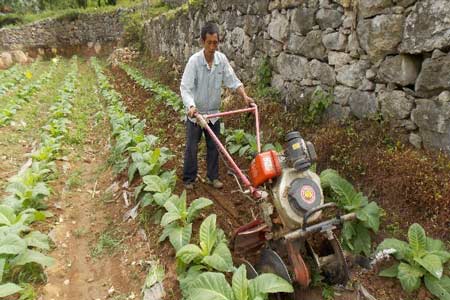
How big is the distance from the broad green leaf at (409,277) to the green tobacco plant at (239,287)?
3.58 ft

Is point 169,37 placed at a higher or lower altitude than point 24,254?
higher

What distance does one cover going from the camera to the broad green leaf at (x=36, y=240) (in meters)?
3.63

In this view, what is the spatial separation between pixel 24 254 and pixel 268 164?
2.39 meters

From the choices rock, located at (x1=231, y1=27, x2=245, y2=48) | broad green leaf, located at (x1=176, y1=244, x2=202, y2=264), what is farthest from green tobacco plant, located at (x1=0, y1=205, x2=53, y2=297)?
rock, located at (x1=231, y1=27, x2=245, y2=48)

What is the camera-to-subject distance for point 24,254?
3408 millimetres

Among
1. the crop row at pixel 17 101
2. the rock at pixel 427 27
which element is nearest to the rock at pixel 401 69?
the rock at pixel 427 27

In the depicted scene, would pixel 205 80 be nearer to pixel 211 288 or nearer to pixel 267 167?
pixel 267 167

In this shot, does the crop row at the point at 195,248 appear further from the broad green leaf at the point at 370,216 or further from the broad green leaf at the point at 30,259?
the broad green leaf at the point at 370,216

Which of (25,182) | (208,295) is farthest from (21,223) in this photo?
(208,295)

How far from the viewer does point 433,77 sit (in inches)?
146

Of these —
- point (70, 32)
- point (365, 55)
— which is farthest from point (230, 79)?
point (70, 32)

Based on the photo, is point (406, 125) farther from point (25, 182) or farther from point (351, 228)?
point (25, 182)

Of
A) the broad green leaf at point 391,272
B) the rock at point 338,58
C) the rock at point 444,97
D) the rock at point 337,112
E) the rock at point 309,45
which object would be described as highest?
the rock at point 309,45

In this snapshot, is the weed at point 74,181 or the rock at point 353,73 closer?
the rock at point 353,73
